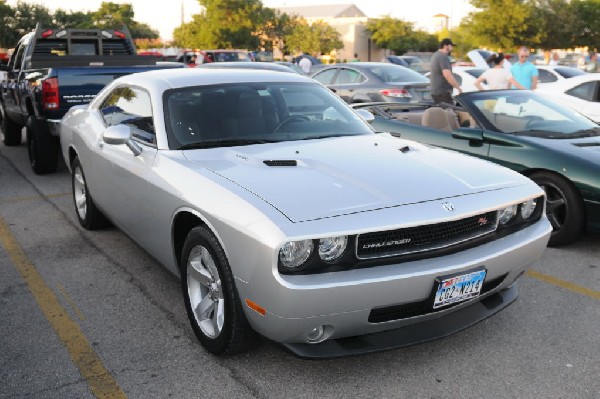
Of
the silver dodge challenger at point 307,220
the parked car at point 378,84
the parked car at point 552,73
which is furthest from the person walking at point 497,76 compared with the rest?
the silver dodge challenger at point 307,220

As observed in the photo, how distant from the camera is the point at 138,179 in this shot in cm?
411

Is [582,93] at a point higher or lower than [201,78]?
→ lower

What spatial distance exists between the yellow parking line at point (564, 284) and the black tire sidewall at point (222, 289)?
2.56m

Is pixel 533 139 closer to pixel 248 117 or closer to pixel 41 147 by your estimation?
pixel 248 117

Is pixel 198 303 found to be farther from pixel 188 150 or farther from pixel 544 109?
pixel 544 109

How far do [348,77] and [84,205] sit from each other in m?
8.54

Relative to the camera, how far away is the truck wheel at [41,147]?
8.21 metres

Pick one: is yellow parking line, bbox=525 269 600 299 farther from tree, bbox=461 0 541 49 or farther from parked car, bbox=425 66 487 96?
tree, bbox=461 0 541 49

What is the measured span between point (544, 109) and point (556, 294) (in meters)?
2.57

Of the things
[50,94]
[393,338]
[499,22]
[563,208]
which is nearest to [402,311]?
[393,338]

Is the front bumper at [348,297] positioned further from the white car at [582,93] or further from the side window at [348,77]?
the side window at [348,77]

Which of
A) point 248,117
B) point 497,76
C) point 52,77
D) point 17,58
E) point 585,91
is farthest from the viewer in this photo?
point 17,58

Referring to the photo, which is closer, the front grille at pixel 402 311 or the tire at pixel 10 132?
the front grille at pixel 402 311

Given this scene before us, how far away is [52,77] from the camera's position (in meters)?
7.90
